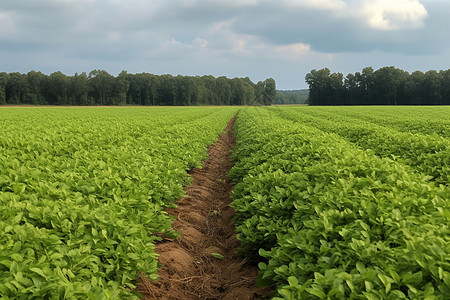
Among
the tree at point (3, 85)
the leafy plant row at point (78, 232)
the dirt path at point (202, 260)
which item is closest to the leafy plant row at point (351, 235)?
the dirt path at point (202, 260)

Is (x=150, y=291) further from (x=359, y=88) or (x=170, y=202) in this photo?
(x=359, y=88)

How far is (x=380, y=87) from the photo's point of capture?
10056 cm

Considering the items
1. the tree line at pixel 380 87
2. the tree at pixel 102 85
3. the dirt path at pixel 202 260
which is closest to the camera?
the dirt path at pixel 202 260

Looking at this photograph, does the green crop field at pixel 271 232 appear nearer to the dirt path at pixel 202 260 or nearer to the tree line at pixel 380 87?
the dirt path at pixel 202 260

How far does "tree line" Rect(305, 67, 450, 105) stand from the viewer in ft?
292

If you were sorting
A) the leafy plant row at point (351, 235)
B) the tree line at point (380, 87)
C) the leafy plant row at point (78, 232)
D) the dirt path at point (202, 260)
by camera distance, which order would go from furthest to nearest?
the tree line at point (380, 87) < the dirt path at point (202, 260) < the leafy plant row at point (78, 232) < the leafy plant row at point (351, 235)

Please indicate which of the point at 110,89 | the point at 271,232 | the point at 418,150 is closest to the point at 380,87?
the point at 110,89

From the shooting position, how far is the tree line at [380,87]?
89125 millimetres

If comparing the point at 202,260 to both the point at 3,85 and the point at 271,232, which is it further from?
the point at 3,85

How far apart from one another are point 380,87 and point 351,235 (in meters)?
111

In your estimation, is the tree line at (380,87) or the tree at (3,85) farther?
the tree line at (380,87)

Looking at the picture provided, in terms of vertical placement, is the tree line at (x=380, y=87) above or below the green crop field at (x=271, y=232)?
above

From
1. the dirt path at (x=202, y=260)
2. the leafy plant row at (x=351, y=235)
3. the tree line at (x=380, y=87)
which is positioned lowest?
the dirt path at (x=202, y=260)

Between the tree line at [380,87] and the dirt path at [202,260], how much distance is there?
100961 mm
